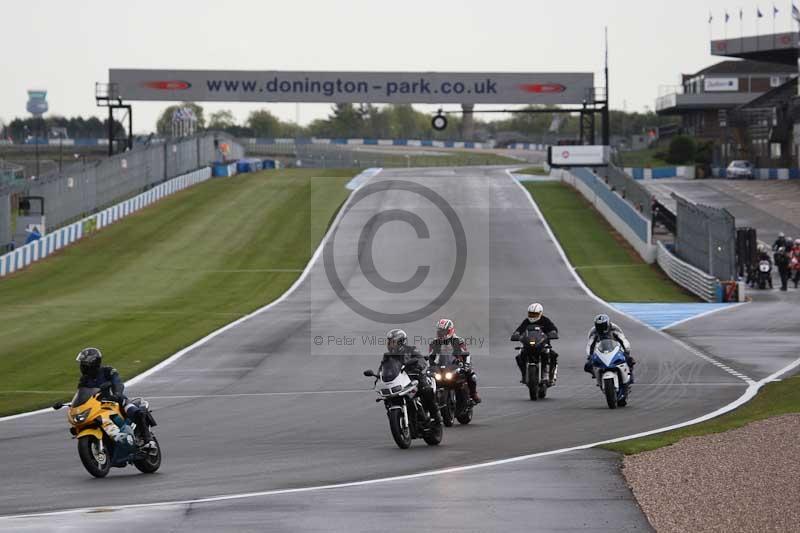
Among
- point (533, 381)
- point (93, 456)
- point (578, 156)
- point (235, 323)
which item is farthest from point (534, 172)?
point (93, 456)

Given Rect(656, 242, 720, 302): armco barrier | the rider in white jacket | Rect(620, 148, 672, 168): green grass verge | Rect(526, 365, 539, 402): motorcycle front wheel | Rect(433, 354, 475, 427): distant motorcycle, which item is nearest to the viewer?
Rect(433, 354, 475, 427): distant motorcycle

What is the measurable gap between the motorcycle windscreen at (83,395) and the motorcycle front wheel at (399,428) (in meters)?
3.70

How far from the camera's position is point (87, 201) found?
62.6 meters

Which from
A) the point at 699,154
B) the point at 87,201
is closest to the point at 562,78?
the point at 87,201

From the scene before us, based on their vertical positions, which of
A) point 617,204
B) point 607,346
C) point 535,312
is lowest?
point 607,346

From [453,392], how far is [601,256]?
1449 inches

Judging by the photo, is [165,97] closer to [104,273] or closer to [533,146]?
[104,273]

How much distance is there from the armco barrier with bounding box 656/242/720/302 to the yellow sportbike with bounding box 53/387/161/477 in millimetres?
31078

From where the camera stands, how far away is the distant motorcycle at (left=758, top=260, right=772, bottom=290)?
47.1 meters

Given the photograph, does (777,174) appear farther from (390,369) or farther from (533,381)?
(390,369)

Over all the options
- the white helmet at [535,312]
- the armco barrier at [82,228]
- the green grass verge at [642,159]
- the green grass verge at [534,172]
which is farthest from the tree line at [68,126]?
the white helmet at [535,312]

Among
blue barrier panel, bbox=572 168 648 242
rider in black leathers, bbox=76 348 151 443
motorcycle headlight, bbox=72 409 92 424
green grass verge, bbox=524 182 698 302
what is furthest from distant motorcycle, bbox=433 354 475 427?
blue barrier panel, bbox=572 168 648 242

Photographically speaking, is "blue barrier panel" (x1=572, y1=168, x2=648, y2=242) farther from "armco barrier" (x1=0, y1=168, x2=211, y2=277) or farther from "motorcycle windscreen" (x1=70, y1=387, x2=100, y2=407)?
"motorcycle windscreen" (x1=70, y1=387, x2=100, y2=407)

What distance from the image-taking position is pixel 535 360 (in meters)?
22.0
